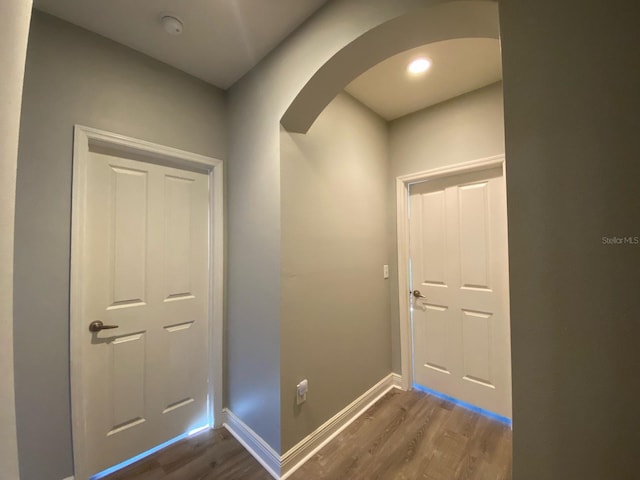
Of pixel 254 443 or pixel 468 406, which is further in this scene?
pixel 468 406

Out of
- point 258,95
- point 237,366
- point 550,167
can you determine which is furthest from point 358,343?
point 258,95

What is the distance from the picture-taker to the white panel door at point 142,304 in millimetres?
1454

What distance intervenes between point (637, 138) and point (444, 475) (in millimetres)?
1820

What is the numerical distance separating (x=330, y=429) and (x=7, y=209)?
6.54 ft

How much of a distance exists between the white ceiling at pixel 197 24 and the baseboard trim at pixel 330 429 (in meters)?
2.50

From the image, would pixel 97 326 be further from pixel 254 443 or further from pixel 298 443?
pixel 298 443

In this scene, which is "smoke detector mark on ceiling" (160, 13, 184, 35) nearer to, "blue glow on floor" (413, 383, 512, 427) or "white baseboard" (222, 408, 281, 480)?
"white baseboard" (222, 408, 281, 480)

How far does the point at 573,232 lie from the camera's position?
2.32 feet

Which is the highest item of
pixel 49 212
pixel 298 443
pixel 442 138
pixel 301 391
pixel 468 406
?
pixel 442 138

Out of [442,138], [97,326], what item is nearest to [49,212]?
[97,326]

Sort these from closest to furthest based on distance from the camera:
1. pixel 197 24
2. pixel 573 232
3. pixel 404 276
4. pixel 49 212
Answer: pixel 573 232 < pixel 49 212 < pixel 197 24 < pixel 404 276

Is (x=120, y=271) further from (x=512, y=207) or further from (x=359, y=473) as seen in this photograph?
(x=512, y=207)

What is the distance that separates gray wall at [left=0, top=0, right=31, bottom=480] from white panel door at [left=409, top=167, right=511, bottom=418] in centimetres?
242

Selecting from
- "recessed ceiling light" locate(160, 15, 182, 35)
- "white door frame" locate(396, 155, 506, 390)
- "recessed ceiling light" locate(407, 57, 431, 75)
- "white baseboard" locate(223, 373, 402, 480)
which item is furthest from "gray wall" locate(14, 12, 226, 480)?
"white door frame" locate(396, 155, 506, 390)
